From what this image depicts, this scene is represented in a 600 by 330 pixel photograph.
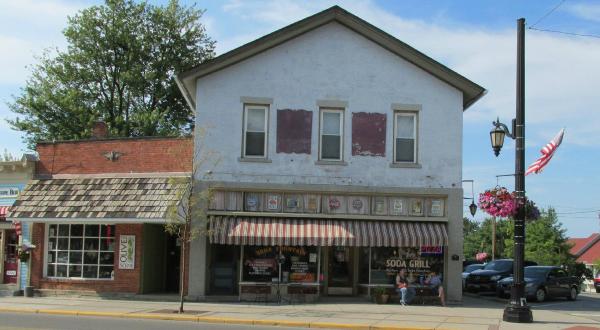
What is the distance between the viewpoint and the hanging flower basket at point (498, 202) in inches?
622

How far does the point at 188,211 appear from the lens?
1695 centimetres

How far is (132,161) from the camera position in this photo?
20.8 metres

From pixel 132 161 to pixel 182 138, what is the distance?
189cm

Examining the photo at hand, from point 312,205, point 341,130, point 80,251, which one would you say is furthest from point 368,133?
point 80,251

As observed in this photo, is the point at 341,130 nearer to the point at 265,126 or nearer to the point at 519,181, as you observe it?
the point at 265,126

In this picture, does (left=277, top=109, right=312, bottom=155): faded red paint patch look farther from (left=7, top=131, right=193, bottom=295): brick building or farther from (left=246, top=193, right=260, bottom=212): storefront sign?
(left=7, top=131, right=193, bottom=295): brick building

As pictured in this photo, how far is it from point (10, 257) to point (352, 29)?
47.1 feet

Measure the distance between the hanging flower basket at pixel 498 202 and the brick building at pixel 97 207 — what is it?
29.9ft

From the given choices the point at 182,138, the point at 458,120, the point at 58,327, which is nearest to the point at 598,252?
the point at 458,120

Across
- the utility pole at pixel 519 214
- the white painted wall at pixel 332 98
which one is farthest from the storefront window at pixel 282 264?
the utility pole at pixel 519 214

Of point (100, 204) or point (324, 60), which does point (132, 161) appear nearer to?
point (100, 204)

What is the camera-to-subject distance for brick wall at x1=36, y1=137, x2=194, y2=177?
2052 centimetres

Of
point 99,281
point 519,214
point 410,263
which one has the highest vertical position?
point 519,214

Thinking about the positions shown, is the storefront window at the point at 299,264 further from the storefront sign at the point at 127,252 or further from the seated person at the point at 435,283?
the storefront sign at the point at 127,252
